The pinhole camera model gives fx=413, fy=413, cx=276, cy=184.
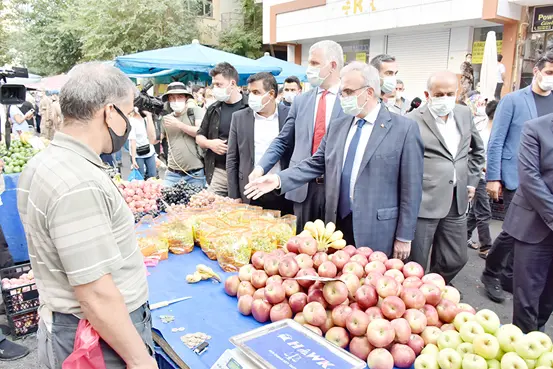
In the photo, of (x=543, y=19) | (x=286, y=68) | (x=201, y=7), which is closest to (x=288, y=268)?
(x=286, y=68)

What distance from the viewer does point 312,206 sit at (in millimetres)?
3539

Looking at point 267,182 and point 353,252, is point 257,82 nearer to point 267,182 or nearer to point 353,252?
point 267,182

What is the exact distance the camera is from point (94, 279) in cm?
135

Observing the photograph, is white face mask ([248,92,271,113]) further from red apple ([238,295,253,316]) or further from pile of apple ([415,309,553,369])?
pile of apple ([415,309,553,369])

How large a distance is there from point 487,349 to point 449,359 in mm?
137

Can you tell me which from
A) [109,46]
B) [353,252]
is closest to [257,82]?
[353,252]

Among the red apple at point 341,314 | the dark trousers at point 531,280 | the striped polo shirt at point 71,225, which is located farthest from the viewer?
the dark trousers at point 531,280

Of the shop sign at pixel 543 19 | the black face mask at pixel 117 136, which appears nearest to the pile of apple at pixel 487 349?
the black face mask at pixel 117 136

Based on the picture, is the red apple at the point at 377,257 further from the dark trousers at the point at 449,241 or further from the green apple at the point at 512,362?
the dark trousers at the point at 449,241

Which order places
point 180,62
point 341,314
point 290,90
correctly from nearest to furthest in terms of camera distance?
point 341,314, point 290,90, point 180,62

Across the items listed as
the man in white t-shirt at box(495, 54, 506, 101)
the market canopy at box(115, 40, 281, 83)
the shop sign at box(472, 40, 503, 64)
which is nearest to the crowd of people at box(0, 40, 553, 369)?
the market canopy at box(115, 40, 281, 83)

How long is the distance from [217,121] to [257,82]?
86 centimetres

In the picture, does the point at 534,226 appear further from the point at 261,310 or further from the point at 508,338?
the point at 261,310

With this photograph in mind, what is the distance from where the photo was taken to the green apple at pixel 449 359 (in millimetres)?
1498
